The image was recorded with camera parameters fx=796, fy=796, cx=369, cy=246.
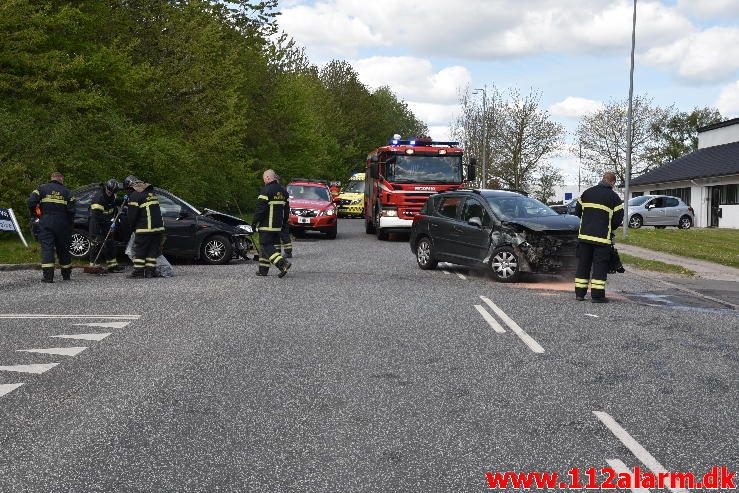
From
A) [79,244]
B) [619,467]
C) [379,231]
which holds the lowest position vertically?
[619,467]

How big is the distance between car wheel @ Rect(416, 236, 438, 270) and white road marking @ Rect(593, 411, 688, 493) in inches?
414

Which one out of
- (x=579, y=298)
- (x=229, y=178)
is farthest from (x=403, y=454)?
(x=229, y=178)

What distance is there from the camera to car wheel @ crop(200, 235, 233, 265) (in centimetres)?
1666

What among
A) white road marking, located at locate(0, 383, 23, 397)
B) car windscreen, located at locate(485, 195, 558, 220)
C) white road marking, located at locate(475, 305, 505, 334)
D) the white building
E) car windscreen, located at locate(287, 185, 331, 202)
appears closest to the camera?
white road marking, located at locate(0, 383, 23, 397)

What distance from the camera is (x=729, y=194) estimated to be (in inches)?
1756

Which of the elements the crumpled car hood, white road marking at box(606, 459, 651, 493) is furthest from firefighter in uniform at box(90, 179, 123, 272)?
white road marking at box(606, 459, 651, 493)

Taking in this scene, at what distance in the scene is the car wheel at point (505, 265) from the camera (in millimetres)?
13594

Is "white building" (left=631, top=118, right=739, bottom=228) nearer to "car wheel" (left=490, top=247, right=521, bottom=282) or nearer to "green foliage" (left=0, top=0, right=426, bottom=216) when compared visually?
"green foliage" (left=0, top=0, right=426, bottom=216)

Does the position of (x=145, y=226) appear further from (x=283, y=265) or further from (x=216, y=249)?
(x=216, y=249)

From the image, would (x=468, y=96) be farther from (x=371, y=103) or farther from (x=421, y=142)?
(x=421, y=142)

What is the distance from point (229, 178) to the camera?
3669cm

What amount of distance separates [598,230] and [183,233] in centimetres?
870

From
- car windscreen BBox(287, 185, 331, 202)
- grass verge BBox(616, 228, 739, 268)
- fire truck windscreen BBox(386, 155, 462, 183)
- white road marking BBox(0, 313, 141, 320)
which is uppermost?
fire truck windscreen BBox(386, 155, 462, 183)

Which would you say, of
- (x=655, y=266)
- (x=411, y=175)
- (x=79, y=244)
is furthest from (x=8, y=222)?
(x=655, y=266)
